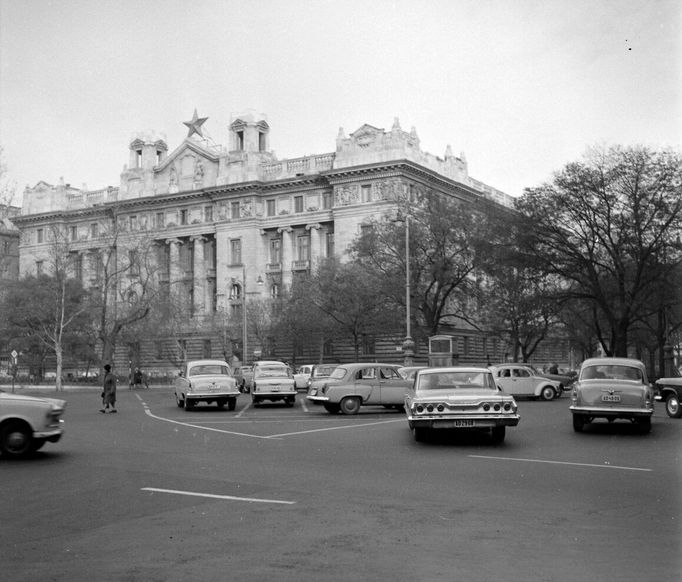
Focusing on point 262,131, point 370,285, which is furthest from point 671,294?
point 262,131

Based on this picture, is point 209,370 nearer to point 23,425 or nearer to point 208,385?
point 208,385

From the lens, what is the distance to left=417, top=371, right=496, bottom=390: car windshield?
17.6 meters

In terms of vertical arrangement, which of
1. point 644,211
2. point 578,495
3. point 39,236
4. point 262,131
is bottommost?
point 578,495

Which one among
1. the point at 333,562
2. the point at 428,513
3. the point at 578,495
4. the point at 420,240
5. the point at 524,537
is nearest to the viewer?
the point at 333,562

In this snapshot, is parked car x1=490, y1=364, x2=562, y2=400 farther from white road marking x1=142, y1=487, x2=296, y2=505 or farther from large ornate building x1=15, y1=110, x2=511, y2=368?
large ornate building x1=15, y1=110, x2=511, y2=368

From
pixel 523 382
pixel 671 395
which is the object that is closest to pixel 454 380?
pixel 671 395

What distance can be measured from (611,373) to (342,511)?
12.3 m

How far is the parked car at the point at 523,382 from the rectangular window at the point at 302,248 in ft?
147

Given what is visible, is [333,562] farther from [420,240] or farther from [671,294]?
[420,240]

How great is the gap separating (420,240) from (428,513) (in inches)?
1810

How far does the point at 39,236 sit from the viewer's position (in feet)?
327

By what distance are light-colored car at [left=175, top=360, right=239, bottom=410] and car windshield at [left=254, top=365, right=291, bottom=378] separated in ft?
8.41

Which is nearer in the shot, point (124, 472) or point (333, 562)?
point (333, 562)

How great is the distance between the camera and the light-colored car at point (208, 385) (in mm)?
29016
